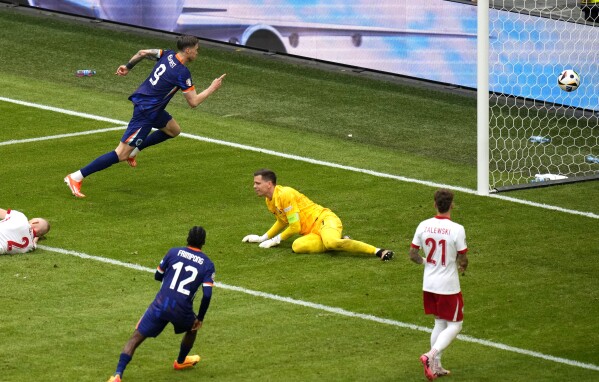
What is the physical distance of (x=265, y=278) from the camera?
49.4 feet

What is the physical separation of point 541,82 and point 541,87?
100 millimetres

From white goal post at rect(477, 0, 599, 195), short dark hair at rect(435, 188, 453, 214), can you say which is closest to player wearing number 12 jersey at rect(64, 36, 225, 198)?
white goal post at rect(477, 0, 599, 195)

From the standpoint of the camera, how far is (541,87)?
2203 centimetres

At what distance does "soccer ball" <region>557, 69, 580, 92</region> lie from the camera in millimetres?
20953

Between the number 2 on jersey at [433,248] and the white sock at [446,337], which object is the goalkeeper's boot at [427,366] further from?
the number 2 on jersey at [433,248]

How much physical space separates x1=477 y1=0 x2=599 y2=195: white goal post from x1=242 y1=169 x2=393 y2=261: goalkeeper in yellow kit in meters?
5.27

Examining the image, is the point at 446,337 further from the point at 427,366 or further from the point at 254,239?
the point at 254,239

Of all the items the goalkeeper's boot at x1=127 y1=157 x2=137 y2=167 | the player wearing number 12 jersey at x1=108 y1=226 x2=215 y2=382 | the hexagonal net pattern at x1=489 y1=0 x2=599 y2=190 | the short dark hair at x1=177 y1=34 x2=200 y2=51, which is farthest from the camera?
the hexagonal net pattern at x1=489 y1=0 x2=599 y2=190

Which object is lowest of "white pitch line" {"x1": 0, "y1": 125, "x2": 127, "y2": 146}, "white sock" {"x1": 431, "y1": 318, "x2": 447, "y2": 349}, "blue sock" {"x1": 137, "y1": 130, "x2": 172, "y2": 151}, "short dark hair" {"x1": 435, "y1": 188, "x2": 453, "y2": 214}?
"white pitch line" {"x1": 0, "y1": 125, "x2": 127, "y2": 146}

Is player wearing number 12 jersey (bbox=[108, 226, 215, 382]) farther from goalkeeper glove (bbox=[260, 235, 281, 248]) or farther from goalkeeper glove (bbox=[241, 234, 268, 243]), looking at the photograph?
goalkeeper glove (bbox=[241, 234, 268, 243])

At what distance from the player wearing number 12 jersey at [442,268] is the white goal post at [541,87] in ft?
28.1

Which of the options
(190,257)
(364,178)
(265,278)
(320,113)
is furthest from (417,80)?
(190,257)

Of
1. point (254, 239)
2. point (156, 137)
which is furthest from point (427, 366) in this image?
point (156, 137)

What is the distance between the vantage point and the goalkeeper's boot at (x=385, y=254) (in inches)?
618
